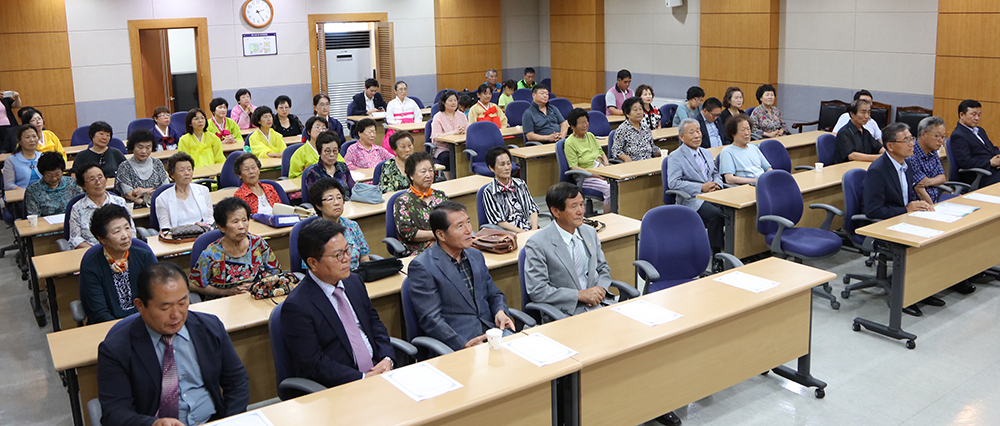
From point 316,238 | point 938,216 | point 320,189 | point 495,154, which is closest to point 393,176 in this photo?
point 495,154

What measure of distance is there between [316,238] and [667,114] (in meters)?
8.73

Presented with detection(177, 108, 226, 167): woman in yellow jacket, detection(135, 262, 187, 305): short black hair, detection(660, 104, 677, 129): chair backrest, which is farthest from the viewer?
detection(660, 104, 677, 129): chair backrest

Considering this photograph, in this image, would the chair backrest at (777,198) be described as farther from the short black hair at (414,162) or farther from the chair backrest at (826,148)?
the short black hair at (414,162)

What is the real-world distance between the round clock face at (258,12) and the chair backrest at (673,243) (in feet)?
31.3

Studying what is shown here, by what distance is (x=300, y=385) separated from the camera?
3.21m

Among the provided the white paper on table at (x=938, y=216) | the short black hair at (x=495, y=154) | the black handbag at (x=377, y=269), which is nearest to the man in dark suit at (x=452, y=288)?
the black handbag at (x=377, y=269)

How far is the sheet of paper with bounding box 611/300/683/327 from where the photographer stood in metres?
3.59

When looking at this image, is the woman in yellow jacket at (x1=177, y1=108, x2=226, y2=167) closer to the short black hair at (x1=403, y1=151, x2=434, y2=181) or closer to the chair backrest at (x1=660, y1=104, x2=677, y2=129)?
the short black hair at (x1=403, y1=151, x2=434, y2=181)

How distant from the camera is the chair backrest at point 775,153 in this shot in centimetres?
751

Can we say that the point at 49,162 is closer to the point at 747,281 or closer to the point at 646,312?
the point at 646,312

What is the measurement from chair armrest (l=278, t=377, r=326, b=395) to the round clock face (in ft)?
33.7

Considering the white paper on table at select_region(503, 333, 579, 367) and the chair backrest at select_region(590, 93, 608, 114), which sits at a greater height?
the chair backrest at select_region(590, 93, 608, 114)

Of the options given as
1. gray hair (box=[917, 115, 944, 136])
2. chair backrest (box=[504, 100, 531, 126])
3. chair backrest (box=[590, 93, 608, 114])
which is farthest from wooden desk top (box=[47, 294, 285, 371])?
chair backrest (box=[590, 93, 608, 114])

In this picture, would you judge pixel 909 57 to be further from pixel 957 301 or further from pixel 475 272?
pixel 475 272
